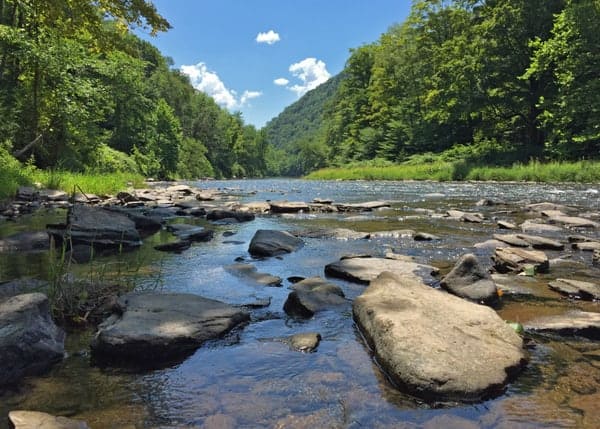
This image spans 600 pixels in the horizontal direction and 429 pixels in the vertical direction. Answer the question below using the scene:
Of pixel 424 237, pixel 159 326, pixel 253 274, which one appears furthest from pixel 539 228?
pixel 159 326

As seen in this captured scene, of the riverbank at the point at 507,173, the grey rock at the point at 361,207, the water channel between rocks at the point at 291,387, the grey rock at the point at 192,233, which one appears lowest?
the water channel between rocks at the point at 291,387

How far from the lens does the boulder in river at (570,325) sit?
10.3 feet

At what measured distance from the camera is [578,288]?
4.12m

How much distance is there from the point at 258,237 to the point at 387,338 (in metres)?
3.99

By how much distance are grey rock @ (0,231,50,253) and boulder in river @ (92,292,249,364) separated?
344cm

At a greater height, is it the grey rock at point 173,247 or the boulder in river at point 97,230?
the boulder in river at point 97,230

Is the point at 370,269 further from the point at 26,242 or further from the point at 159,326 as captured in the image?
the point at 26,242

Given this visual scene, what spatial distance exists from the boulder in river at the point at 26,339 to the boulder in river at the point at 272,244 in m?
3.38

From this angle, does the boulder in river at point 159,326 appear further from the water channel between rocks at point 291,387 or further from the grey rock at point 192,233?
the grey rock at point 192,233

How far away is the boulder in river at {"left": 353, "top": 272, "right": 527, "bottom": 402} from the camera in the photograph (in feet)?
7.77

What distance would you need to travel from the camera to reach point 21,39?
15.2m

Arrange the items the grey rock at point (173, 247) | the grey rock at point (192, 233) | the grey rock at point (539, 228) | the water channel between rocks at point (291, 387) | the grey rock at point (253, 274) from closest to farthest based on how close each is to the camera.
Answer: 1. the water channel between rocks at point (291, 387)
2. the grey rock at point (253, 274)
3. the grey rock at point (173, 247)
4. the grey rock at point (192, 233)
5. the grey rock at point (539, 228)

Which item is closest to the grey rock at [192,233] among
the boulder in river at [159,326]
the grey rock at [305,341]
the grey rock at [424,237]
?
the grey rock at [424,237]

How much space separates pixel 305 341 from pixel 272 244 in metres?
Answer: 3.41
